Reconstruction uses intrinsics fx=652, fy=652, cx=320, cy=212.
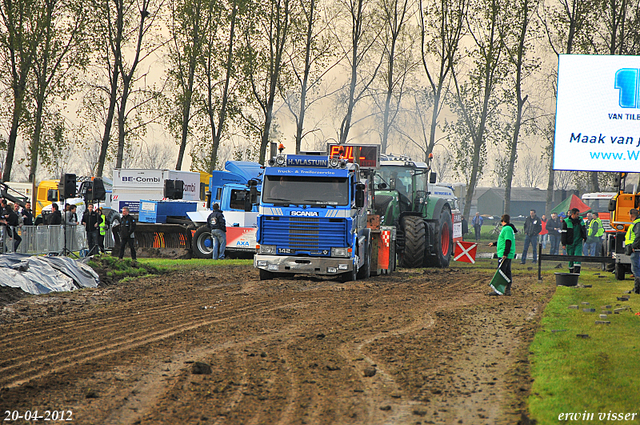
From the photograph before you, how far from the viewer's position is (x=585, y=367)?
24.3 ft

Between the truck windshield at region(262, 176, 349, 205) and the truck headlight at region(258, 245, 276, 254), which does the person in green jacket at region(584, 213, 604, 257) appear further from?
the truck headlight at region(258, 245, 276, 254)

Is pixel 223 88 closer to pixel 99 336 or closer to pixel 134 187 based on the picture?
pixel 134 187

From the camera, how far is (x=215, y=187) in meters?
27.2

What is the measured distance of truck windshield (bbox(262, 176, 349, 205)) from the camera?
1616 cm

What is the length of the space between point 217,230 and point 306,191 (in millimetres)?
8773

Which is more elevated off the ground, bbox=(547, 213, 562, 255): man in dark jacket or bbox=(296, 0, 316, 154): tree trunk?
bbox=(296, 0, 316, 154): tree trunk

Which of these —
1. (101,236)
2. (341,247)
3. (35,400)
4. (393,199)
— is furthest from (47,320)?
(101,236)

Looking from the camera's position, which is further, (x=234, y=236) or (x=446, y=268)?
(x=234, y=236)

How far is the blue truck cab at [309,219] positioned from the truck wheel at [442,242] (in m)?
5.77

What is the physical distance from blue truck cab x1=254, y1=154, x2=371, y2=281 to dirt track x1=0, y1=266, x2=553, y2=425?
77.3 inches

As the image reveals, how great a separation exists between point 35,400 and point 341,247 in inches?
420

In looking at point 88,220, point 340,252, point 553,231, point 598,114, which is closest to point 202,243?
point 88,220

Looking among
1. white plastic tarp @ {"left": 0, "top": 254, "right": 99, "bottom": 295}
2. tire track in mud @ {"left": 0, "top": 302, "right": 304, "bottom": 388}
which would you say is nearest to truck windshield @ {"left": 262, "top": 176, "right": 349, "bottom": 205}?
white plastic tarp @ {"left": 0, "top": 254, "right": 99, "bottom": 295}

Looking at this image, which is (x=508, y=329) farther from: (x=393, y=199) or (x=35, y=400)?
(x=393, y=199)
